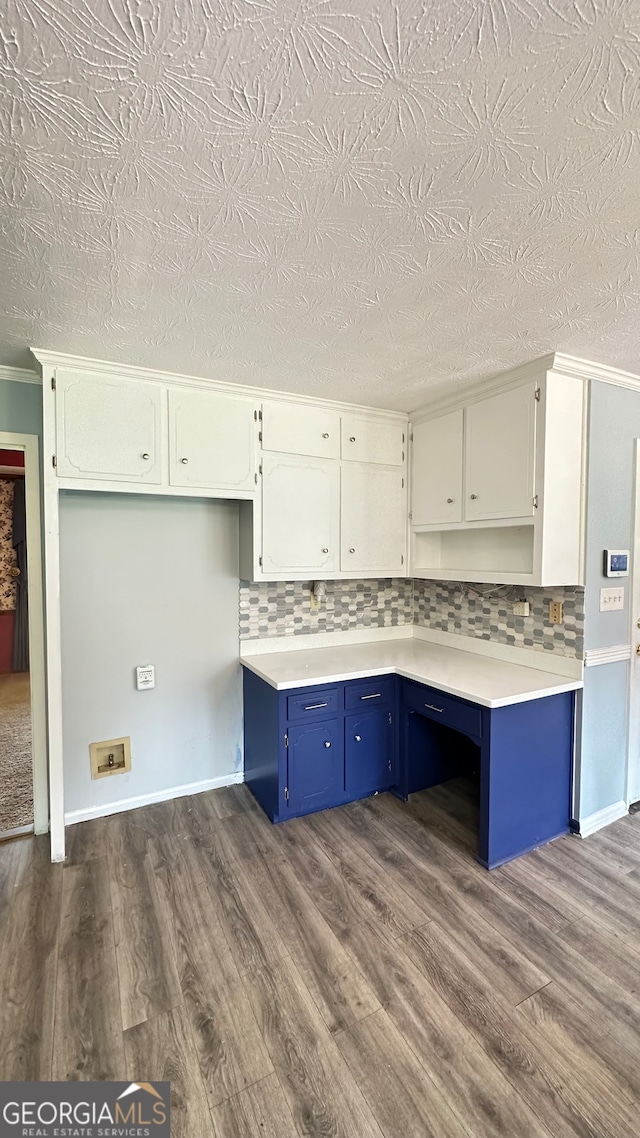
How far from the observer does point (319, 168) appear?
1.03 meters

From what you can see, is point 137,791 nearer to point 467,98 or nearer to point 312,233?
point 312,233

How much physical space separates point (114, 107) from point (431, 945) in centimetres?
254

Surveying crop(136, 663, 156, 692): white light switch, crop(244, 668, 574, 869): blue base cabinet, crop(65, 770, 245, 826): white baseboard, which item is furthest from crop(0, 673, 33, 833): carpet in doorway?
crop(244, 668, 574, 869): blue base cabinet

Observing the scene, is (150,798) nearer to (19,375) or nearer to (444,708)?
(444,708)

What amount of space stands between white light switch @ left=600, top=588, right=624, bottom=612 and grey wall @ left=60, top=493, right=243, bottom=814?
6.53 ft

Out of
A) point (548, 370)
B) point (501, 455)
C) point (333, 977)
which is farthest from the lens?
point (501, 455)

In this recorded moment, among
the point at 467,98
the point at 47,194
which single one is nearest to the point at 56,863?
the point at 47,194

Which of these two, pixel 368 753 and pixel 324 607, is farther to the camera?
pixel 324 607

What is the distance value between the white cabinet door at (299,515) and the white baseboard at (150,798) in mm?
1314

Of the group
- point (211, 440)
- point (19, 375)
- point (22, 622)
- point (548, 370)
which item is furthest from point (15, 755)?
point (548, 370)

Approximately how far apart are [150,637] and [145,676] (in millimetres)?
214

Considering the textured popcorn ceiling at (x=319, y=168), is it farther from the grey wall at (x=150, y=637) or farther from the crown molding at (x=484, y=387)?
the grey wall at (x=150, y=637)

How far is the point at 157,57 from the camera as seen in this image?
0.81 metres

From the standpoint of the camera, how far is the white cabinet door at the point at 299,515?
2533 mm
